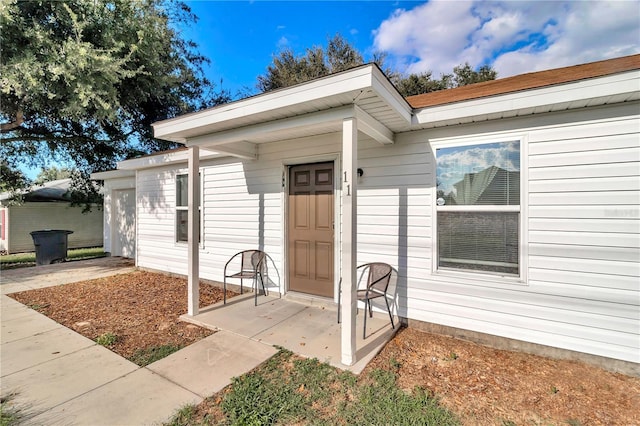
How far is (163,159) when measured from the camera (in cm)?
600

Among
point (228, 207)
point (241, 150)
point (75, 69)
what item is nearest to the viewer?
point (241, 150)

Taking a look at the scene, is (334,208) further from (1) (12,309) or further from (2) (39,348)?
(1) (12,309)

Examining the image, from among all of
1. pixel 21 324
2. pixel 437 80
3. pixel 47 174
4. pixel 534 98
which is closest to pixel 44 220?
pixel 47 174

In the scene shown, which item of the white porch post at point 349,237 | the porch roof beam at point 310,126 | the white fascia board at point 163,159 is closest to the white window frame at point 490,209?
the porch roof beam at point 310,126

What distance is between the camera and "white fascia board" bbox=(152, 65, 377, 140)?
2330mm

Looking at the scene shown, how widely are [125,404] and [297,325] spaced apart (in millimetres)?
1852

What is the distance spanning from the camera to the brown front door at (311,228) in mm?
4207

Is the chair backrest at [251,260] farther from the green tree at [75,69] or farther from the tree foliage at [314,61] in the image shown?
the tree foliage at [314,61]

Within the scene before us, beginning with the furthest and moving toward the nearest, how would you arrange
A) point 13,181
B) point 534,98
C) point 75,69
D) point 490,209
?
point 13,181 < point 75,69 < point 490,209 < point 534,98

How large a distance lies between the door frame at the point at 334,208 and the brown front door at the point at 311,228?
0.06 m

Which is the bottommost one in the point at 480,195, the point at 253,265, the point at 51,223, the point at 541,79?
the point at 253,265

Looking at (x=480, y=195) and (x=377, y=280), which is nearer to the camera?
(x=480, y=195)

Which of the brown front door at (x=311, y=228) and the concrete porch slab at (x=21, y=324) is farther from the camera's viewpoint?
the brown front door at (x=311, y=228)

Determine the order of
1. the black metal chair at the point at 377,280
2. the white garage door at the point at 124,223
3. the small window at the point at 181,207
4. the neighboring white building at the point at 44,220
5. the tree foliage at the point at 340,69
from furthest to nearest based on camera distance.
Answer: the tree foliage at the point at 340,69 → the neighboring white building at the point at 44,220 → the white garage door at the point at 124,223 → the small window at the point at 181,207 → the black metal chair at the point at 377,280
